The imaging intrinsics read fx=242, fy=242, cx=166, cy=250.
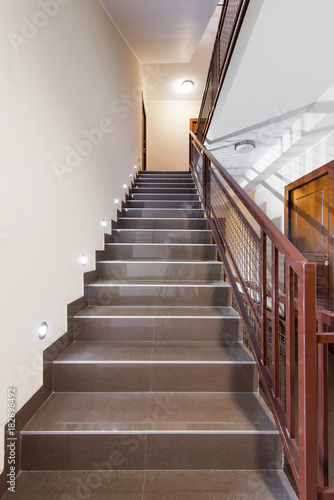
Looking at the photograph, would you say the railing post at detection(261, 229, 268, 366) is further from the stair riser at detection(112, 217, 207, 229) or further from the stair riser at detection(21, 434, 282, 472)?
the stair riser at detection(112, 217, 207, 229)

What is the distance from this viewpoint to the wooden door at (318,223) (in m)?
2.95

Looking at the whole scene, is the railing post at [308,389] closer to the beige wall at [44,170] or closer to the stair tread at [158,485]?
the stair tread at [158,485]

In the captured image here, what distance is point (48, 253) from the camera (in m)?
1.45

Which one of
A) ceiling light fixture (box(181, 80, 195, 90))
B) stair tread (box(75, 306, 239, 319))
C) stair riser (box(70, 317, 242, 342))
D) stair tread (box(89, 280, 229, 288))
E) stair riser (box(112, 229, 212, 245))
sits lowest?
stair riser (box(70, 317, 242, 342))

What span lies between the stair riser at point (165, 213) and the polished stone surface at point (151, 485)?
2.53 metres

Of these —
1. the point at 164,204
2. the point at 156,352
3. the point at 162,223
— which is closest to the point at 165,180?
the point at 164,204

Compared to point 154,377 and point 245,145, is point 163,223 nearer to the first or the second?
point 245,145

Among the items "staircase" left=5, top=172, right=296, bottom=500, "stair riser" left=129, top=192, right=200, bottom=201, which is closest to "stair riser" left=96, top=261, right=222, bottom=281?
"staircase" left=5, top=172, right=296, bottom=500

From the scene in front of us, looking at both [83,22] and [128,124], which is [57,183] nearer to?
[83,22]

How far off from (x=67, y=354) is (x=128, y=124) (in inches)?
144

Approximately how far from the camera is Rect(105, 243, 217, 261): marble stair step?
253 centimetres

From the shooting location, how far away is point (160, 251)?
8.36 ft

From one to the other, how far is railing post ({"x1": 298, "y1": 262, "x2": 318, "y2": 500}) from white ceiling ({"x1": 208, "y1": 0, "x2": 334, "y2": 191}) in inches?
72.2

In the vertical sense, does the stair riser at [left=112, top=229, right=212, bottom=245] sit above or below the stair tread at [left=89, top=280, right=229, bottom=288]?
above
